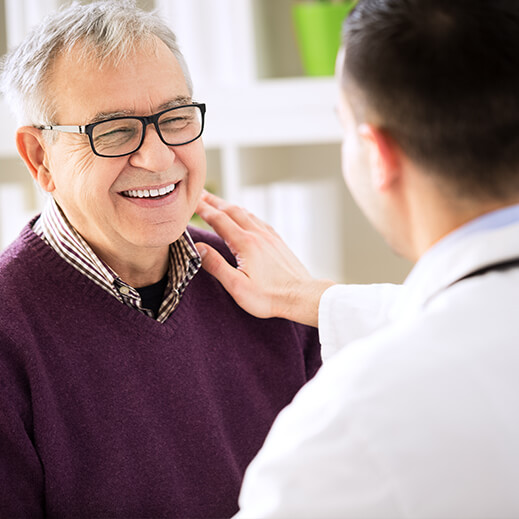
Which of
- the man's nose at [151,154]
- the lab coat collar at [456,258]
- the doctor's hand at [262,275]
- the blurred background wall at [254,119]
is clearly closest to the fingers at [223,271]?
the doctor's hand at [262,275]

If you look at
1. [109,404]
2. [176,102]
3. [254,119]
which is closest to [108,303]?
[109,404]

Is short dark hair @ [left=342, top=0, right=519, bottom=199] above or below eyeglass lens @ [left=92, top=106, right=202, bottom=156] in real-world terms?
above

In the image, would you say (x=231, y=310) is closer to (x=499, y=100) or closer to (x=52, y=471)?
(x=52, y=471)

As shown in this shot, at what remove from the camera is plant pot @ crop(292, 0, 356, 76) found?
Answer: 8.21 feet

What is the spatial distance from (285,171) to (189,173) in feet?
4.86

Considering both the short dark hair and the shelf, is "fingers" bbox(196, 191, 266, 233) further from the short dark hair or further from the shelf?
the shelf

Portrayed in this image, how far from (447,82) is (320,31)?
179 centimetres

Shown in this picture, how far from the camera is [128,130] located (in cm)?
136

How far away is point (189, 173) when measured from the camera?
1.47 metres

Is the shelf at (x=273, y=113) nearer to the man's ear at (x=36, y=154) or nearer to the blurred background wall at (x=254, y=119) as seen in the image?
the blurred background wall at (x=254, y=119)

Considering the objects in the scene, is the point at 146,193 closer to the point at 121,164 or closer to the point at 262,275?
the point at 121,164

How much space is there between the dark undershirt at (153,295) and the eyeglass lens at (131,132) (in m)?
0.29

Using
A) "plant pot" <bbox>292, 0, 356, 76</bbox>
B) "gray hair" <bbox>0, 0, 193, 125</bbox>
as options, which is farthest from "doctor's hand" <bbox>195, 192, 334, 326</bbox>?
A: "plant pot" <bbox>292, 0, 356, 76</bbox>

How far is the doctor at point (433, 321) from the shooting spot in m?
0.80
